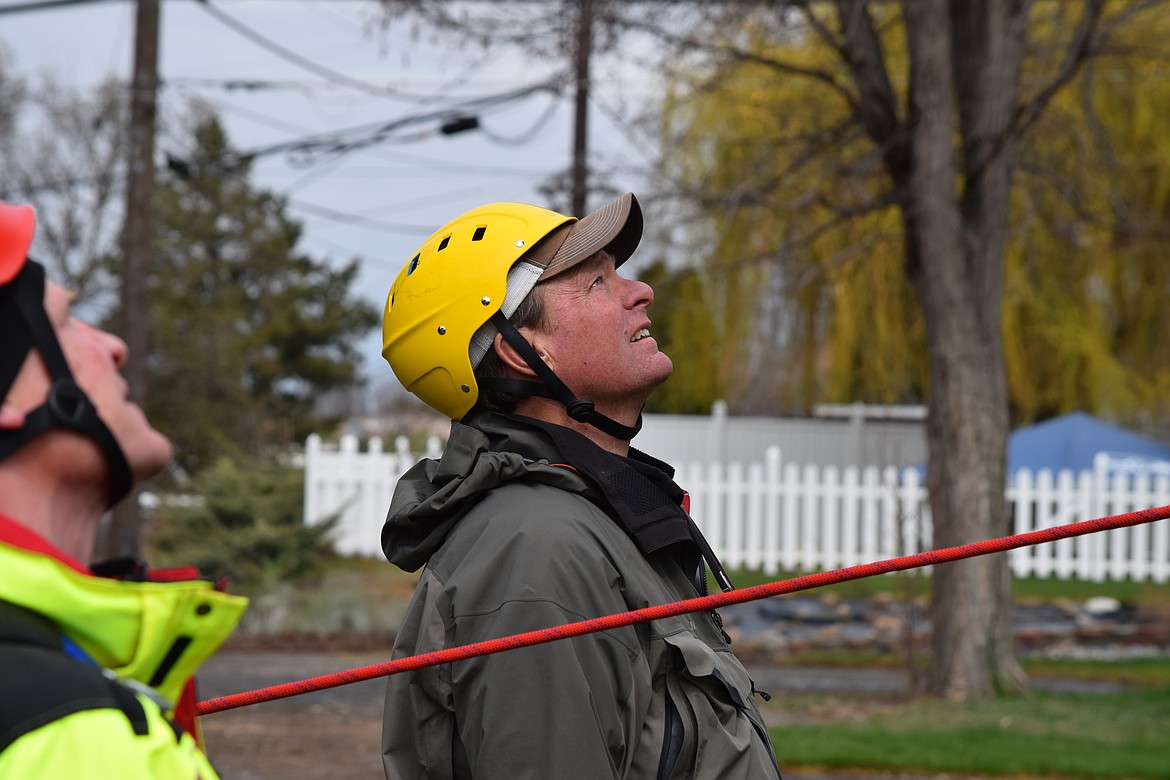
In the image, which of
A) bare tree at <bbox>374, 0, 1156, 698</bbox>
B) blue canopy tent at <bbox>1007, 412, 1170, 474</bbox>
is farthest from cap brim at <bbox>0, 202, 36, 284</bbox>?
blue canopy tent at <bbox>1007, 412, 1170, 474</bbox>

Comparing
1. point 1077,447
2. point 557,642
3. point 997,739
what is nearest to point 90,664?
point 557,642

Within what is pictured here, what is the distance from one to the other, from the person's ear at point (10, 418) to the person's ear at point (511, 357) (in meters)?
1.42

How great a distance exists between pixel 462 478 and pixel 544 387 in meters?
0.31

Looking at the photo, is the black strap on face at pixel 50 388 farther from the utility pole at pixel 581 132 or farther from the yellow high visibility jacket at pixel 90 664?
the utility pole at pixel 581 132

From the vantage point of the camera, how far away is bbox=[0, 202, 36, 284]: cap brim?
57.7 inches

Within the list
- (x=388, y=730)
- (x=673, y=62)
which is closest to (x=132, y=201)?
(x=673, y=62)

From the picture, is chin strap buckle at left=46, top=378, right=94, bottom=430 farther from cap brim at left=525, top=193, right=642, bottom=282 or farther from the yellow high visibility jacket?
cap brim at left=525, top=193, right=642, bottom=282

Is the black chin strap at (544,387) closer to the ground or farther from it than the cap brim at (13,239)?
closer to the ground

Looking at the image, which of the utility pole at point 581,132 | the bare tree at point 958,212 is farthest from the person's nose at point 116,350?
the utility pole at point 581,132

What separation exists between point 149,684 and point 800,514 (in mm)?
19640

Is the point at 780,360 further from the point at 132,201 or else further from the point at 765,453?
the point at 132,201

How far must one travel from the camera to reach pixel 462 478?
2.53 m

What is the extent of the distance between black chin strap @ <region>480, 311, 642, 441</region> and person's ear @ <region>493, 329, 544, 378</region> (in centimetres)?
1

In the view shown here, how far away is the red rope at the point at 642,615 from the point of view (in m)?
2.13
